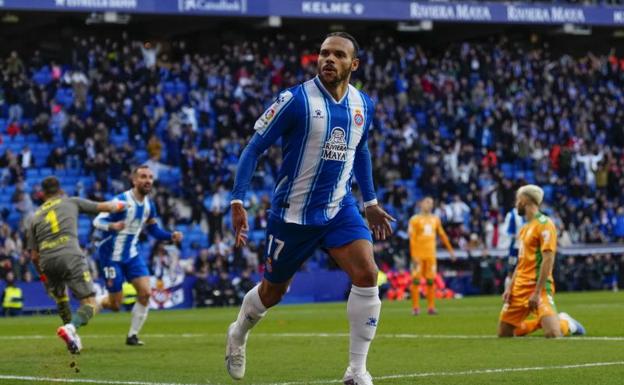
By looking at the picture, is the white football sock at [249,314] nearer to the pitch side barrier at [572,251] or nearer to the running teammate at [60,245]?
the running teammate at [60,245]

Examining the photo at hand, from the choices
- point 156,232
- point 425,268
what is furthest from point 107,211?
point 425,268

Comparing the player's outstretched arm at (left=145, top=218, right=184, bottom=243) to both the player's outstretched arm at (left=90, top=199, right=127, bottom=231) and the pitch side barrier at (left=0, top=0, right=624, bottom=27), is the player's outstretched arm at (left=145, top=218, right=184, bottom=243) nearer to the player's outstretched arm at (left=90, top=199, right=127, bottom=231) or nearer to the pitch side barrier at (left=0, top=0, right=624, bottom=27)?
the player's outstretched arm at (left=90, top=199, right=127, bottom=231)

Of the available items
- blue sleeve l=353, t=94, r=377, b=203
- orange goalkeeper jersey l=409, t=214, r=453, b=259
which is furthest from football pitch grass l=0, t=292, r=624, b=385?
orange goalkeeper jersey l=409, t=214, r=453, b=259

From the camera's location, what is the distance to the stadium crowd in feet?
121

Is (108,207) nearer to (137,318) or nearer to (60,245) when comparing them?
(60,245)

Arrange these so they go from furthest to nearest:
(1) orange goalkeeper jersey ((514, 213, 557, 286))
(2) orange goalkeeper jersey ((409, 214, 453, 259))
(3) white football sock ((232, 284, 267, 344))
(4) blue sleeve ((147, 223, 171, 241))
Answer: (2) orange goalkeeper jersey ((409, 214, 453, 259)) → (4) blue sleeve ((147, 223, 171, 241)) → (1) orange goalkeeper jersey ((514, 213, 557, 286)) → (3) white football sock ((232, 284, 267, 344))

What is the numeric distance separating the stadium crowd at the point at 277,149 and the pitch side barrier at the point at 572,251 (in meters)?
0.37

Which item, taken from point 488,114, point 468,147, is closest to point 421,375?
point 468,147

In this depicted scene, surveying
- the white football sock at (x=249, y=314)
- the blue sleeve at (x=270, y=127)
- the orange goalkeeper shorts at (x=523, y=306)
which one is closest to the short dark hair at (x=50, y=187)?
the orange goalkeeper shorts at (x=523, y=306)

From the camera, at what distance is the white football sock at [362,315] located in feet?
30.9

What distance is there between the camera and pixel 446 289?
1468 inches

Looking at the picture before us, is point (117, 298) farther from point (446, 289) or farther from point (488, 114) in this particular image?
point (488, 114)

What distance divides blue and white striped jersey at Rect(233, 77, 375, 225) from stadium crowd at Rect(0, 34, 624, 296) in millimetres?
22710

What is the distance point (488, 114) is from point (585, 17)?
27.8ft
